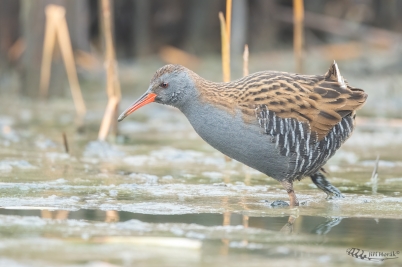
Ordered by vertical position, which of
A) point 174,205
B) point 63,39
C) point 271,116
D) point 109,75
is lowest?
point 174,205

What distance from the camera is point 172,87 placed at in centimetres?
493

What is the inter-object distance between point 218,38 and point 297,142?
24.6 ft

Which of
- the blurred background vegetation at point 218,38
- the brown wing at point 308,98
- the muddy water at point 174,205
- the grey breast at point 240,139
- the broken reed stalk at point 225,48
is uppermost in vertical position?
the blurred background vegetation at point 218,38

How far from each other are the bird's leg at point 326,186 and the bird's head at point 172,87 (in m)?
0.98

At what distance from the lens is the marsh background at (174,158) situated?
345cm

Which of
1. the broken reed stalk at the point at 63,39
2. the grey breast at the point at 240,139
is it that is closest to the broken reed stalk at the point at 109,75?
the broken reed stalk at the point at 63,39

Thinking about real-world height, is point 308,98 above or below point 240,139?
above

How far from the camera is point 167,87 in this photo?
4.94 metres

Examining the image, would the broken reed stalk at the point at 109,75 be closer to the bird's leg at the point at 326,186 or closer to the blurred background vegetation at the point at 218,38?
the bird's leg at the point at 326,186

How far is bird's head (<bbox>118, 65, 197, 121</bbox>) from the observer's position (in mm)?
4910

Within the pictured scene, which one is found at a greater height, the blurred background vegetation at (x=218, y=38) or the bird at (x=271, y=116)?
the blurred background vegetation at (x=218, y=38)

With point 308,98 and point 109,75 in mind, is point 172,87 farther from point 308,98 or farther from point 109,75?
point 109,75

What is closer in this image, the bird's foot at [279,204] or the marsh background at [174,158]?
the marsh background at [174,158]

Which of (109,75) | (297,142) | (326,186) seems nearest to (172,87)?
(297,142)
